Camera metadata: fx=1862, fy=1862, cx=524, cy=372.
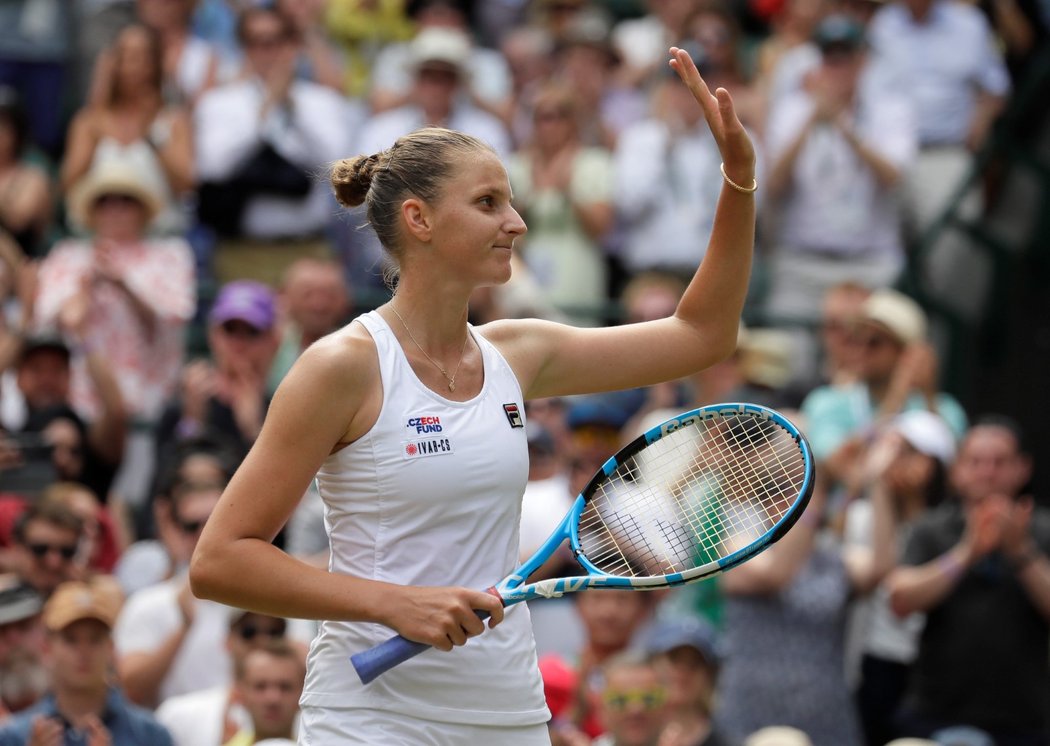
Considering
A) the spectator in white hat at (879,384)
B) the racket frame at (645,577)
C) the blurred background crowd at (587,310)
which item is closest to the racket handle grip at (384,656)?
the racket frame at (645,577)

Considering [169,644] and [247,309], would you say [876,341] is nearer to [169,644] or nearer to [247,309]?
[247,309]

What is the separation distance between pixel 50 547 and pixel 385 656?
3.54m

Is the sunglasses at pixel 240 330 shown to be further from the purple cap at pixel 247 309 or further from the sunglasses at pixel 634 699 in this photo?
the sunglasses at pixel 634 699

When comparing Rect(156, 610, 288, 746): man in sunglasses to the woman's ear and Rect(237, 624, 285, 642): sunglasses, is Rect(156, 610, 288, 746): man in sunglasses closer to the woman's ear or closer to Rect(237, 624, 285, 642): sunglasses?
Rect(237, 624, 285, 642): sunglasses

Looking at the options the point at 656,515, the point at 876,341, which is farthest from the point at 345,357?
the point at 876,341

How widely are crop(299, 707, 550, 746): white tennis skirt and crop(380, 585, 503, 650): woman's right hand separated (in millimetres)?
218

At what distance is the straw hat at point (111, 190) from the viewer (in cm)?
868

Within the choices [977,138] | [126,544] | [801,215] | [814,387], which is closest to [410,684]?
[126,544]

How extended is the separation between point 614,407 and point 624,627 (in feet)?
7.16

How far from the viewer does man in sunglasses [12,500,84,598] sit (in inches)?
265

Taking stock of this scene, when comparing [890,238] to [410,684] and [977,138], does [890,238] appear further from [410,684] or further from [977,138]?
[410,684]

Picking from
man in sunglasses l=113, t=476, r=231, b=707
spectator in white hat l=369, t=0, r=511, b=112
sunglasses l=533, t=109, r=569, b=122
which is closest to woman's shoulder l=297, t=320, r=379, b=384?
man in sunglasses l=113, t=476, r=231, b=707

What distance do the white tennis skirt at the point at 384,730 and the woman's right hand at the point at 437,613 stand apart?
218 millimetres

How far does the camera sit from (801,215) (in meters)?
10.1
